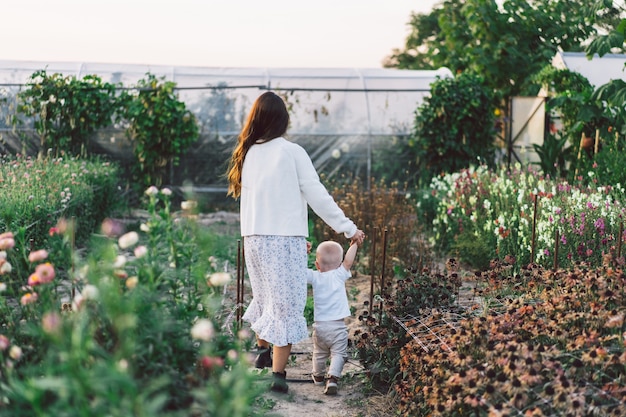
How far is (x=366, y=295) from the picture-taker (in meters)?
6.44

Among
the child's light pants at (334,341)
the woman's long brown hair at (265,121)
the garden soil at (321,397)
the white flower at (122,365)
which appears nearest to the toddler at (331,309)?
the child's light pants at (334,341)

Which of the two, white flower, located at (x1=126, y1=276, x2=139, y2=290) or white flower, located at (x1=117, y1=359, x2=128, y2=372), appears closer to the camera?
white flower, located at (x1=117, y1=359, x2=128, y2=372)

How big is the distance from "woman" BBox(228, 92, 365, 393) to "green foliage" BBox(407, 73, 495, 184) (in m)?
8.38

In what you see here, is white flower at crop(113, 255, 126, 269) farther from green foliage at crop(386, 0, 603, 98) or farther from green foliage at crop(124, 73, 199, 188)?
green foliage at crop(386, 0, 603, 98)

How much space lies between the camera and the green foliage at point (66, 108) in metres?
12.1

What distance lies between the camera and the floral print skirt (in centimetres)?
392

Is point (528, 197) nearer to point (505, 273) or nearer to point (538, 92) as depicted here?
point (505, 273)

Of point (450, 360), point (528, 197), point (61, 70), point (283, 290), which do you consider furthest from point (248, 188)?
point (61, 70)

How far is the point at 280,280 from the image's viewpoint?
3.93 m

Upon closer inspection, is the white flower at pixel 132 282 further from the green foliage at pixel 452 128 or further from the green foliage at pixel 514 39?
the green foliage at pixel 514 39

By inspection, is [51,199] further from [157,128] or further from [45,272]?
[157,128]

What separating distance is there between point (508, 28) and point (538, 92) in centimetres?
241

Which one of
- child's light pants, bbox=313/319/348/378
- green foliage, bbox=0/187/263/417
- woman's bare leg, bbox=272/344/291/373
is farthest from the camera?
child's light pants, bbox=313/319/348/378

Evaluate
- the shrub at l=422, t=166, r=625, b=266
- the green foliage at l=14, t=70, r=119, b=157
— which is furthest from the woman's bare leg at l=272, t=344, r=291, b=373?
the green foliage at l=14, t=70, r=119, b=157
